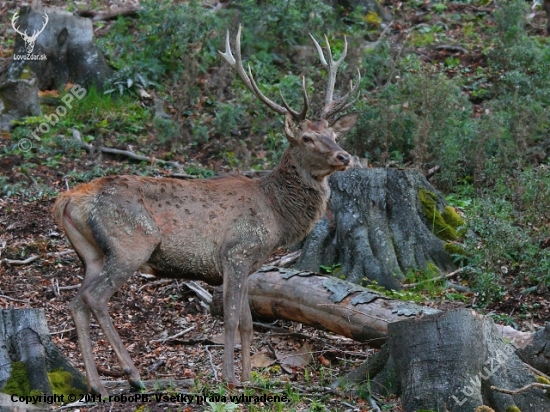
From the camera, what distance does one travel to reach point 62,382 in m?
6.95

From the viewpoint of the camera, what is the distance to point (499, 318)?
8820 millimetres

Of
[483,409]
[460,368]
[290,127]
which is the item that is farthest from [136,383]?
[290,127]

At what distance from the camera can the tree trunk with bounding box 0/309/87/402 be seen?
6.52 m

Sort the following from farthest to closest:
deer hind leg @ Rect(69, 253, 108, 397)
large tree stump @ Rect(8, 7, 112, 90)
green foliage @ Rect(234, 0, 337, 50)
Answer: green foliage @ Rect(234, 0, 337, 50), large tree stump @ Rect(8, 7, 112, 90), deer hind leg @ Rect(69, 253, 108, 397)

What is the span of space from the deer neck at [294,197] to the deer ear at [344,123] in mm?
695

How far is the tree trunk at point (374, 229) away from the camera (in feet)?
33.5

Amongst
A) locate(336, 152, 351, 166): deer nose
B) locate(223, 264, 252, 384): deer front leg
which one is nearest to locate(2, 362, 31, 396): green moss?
locate(223, 264, 252, 384): deer front leg

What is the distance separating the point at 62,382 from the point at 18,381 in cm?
51

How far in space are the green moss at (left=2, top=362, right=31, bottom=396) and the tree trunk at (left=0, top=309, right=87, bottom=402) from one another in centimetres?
1

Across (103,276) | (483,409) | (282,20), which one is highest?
(282,20)

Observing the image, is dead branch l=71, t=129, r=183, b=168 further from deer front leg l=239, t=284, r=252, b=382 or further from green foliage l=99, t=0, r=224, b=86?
deer front leg l=239, t=284, r=252, b=382

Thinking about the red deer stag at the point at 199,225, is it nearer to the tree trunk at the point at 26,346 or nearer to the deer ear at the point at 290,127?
the deer ear at the point at 290,127

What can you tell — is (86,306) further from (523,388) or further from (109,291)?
(523,388)

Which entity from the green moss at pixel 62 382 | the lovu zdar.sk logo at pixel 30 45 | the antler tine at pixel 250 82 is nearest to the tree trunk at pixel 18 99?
the lovu zdar.sk logo at pixel 30 45
